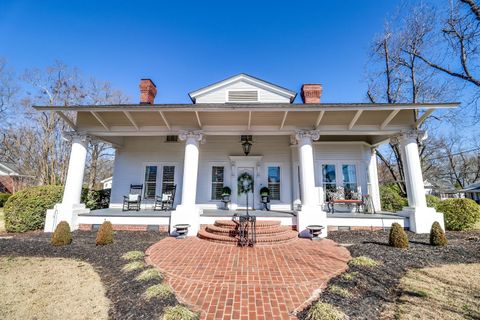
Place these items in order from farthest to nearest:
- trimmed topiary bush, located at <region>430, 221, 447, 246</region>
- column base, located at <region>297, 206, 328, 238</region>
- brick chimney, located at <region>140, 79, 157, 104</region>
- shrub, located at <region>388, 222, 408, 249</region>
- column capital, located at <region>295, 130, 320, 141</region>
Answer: brick chimney, located at <region>140, 79, 157, 104</region>, column capital, located at <region>295, 130, 320, 141</region>, column base, located at <region>297, 206, 328, 238</region>, trimmed topiary bush, located at <region>430, 221, 447, 246</region>, shrub, located at <region>388, 222, 408, 249</region>

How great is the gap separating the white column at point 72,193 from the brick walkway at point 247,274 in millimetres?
3945

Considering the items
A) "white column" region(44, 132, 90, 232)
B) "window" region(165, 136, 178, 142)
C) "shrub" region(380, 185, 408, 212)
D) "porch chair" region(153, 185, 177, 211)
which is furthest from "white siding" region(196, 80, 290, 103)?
"shrub" region(380, 185, 408, 212)

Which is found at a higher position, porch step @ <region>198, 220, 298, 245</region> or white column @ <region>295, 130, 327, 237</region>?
white column @ <region>295, 130, 327, 237</region>

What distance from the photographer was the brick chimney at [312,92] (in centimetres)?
1054

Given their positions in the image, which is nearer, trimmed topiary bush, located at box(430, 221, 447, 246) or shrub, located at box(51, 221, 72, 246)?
trimmed topiary bush, located at box(430, 221, 447, 246)

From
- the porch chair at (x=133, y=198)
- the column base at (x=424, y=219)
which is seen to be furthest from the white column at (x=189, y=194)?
the column base at (x=424, y=219)

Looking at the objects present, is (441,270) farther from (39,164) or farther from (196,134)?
(39,164)

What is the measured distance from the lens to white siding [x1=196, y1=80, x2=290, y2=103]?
1098cm

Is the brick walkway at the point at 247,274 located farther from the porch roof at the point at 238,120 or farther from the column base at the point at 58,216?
the porch roof at the point at 238,120

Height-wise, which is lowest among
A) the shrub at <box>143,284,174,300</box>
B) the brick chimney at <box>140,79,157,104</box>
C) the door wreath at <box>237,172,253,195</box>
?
the shrub at <box>143,284,174,300</box>

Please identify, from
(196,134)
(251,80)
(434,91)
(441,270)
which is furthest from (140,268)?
(434,91)

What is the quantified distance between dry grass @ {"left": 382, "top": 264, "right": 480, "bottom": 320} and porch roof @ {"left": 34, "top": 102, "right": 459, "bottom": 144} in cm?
499

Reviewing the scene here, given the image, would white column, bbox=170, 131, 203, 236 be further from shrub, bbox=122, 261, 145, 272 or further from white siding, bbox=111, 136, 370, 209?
shrub, bbox=122, 261, 145, 272

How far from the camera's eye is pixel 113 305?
2.94 meters
